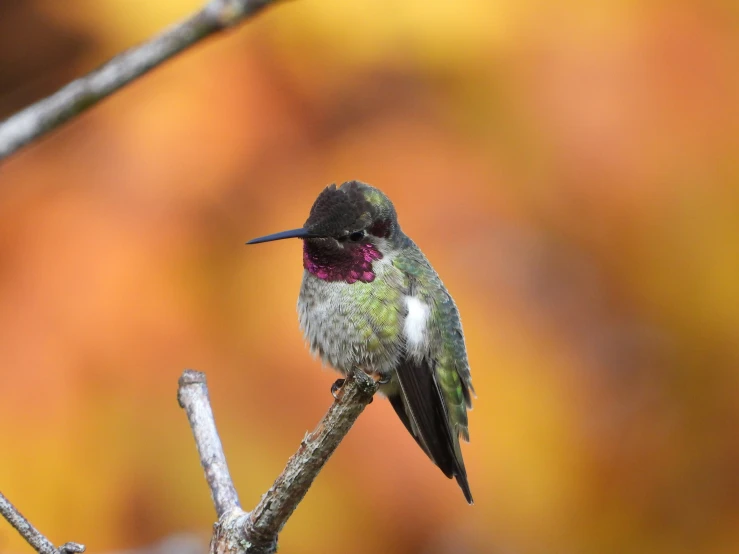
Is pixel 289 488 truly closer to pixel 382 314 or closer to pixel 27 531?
pixel 27 531

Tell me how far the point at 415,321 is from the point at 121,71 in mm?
1273

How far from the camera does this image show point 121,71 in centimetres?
95

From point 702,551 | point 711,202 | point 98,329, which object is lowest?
point 702,551

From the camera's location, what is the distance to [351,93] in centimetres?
367

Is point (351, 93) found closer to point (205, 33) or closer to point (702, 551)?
point (702, 551)

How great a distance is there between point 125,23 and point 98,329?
1.37 m

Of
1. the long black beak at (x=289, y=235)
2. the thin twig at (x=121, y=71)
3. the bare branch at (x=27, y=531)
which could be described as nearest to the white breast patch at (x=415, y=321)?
the long black beak at (x=289, y=235)

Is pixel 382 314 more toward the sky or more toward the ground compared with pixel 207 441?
more toward the sky

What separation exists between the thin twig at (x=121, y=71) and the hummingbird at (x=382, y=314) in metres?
1.02

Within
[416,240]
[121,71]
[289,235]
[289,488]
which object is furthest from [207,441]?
[416,240]

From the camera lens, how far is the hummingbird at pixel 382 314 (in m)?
2.01

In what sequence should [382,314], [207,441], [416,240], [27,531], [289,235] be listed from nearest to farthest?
1. [27,531]
2. [207,441]
3. [289,235]
4. [382,314]
5. [416,240]

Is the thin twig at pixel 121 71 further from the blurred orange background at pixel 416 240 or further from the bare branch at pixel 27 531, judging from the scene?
the blurred orange background at pixel 416 240

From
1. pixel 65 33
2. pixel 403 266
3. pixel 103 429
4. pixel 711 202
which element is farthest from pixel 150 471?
pixel 711 202
